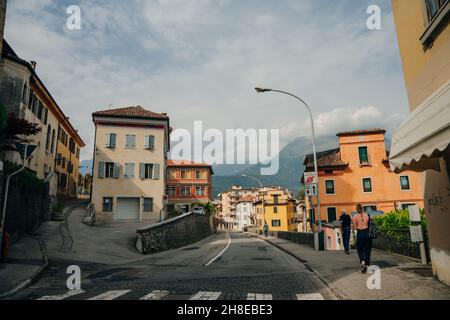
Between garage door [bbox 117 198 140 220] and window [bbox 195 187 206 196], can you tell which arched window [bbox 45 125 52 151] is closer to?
garage door [bbox 117 198 140 220]

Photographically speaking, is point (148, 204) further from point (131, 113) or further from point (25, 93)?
point (25, 93)

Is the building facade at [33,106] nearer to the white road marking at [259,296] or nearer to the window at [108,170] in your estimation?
the window at [108,170]

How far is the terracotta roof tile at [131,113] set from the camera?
111 feet

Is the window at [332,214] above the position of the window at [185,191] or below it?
below

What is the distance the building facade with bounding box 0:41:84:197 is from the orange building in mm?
30439

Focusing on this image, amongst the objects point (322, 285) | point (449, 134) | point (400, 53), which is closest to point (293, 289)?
point (322, 285)

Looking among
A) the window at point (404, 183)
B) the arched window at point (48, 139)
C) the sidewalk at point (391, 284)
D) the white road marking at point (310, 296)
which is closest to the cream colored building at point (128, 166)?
the arched window at point (48, 139)

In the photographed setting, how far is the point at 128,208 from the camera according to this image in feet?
109

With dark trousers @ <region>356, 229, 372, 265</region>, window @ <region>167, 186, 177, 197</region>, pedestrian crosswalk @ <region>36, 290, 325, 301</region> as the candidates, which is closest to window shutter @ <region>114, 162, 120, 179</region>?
window @ <region>167, 186, 177, 197</region>

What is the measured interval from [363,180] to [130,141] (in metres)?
28.2

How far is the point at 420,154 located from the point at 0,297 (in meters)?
8.26

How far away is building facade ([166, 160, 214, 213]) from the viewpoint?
58062 mm

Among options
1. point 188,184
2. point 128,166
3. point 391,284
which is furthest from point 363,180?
point 391,284

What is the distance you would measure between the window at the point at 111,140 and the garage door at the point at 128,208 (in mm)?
5866
